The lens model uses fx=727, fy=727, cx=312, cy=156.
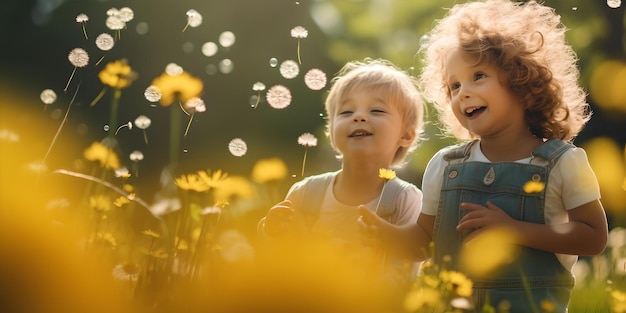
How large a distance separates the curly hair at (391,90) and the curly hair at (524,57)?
0.80 feet

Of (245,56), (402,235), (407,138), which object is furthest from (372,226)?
(245,56)

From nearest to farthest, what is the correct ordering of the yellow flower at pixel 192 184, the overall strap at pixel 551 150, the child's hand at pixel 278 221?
the yellow flower at pixel 192 184 < the overall strap at pixel 551 150 < the child's hand at pixel 278 221

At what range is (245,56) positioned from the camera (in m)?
5.28

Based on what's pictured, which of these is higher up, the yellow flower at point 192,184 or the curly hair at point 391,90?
the curly hair at point 391,90

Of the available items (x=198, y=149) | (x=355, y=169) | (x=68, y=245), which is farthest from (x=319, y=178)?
(x=198, y=149)

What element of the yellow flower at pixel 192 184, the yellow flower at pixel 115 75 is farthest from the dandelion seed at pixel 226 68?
the yellow flower at pixel 192 184

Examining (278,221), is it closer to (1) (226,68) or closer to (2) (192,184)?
(2) (192,184)

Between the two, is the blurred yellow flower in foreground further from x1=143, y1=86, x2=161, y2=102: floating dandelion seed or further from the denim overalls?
the denim overalls

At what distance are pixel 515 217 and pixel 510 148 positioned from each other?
0.25 metres

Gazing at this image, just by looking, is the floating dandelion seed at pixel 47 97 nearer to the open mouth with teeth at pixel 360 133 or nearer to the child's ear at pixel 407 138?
the open mouth with teeth at pixel 360 133

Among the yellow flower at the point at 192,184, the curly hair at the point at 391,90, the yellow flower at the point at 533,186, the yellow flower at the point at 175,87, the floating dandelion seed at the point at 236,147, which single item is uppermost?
the curly hair at the point at 391,90

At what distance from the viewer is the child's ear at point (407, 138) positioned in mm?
2992

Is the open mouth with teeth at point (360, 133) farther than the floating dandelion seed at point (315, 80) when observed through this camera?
No

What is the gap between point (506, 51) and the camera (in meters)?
2.40
